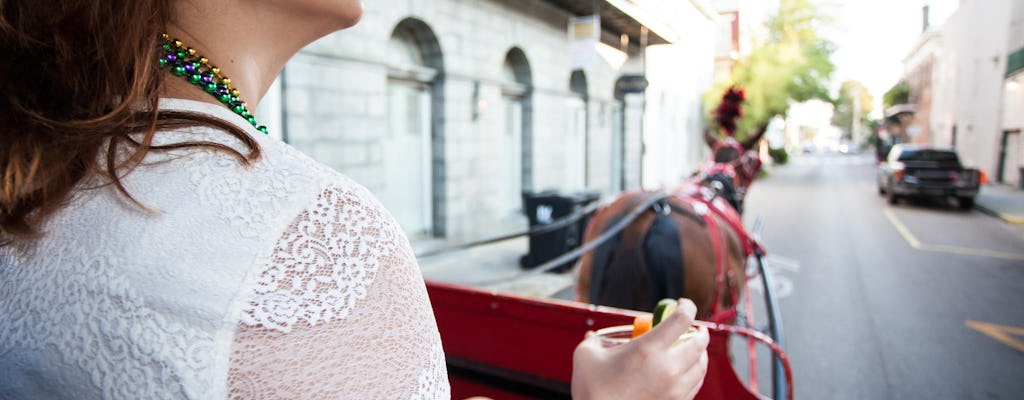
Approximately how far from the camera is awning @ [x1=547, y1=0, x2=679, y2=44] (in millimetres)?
1813

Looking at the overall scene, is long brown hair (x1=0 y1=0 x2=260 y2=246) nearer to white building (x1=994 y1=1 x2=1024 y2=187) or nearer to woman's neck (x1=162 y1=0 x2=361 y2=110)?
woman's neck (x1=162 y1=0 x2=361 y2=110)

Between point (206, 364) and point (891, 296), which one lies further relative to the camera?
point (891, 296)

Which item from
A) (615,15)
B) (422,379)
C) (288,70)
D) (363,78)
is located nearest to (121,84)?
(422,379)

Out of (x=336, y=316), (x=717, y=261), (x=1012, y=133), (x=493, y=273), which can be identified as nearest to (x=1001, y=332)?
(x=717, y=261)

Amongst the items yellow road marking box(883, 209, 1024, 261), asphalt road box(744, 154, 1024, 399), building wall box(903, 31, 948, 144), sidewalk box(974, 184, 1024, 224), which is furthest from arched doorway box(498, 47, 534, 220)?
building wall box(903, 31, 948, 144)

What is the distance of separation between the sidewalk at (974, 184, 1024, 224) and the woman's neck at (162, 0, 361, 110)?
15445 millimetres

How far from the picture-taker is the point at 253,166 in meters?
0.61

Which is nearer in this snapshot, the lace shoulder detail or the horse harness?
the lace shoulder detail

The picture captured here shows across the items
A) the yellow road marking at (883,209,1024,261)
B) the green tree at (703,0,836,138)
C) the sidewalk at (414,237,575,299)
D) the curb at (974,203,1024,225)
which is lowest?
the yellow road marking at (883,209,1024,261)

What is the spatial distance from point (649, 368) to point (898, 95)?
58634 millimetres

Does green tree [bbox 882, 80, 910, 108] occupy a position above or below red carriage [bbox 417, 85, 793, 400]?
above

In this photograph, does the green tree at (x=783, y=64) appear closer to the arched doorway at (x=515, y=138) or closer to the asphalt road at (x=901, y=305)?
the asphalt road at (x=901, y=305)

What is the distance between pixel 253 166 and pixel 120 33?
9.5 inches

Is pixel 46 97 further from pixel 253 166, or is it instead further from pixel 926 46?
pixel 926 46
